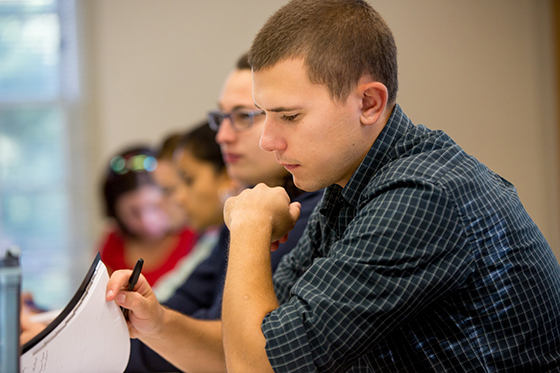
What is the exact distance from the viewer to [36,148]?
147 inches

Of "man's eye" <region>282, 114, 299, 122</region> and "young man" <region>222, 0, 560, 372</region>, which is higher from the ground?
"man's eye" <region>282, 114, 299, 122</region>

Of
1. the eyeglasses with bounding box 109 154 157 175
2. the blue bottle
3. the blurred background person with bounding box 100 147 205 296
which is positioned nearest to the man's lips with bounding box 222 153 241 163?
the blue bottle

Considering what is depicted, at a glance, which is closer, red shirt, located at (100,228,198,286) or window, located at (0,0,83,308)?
red shirt, located at (100,228,198,286)

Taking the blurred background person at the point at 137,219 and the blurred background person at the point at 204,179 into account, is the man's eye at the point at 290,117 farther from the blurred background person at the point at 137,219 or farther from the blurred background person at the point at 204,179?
the blurred background person at the point at 137,219

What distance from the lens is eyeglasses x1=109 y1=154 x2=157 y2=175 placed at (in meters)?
3.08

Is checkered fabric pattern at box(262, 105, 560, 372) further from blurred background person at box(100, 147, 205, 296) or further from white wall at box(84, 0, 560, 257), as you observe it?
white wall at box(84, 0, 560, 257)

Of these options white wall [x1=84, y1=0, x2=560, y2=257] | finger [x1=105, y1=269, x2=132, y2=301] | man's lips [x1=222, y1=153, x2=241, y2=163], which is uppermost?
white wall [x1=84, y1=0, x2=560, y2=257]

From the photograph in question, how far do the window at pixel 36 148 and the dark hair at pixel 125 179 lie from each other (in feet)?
2.69

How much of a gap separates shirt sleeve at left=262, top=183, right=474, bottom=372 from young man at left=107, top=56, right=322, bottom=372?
150 millimetres

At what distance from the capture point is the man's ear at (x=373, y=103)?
2.66 ft

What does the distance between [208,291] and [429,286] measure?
98 cm

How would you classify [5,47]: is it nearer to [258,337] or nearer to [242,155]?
[242,155]

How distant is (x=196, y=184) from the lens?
7.06ft

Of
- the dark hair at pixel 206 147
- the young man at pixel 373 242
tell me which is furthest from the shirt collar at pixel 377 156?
the dark hair at pixel 206 147
